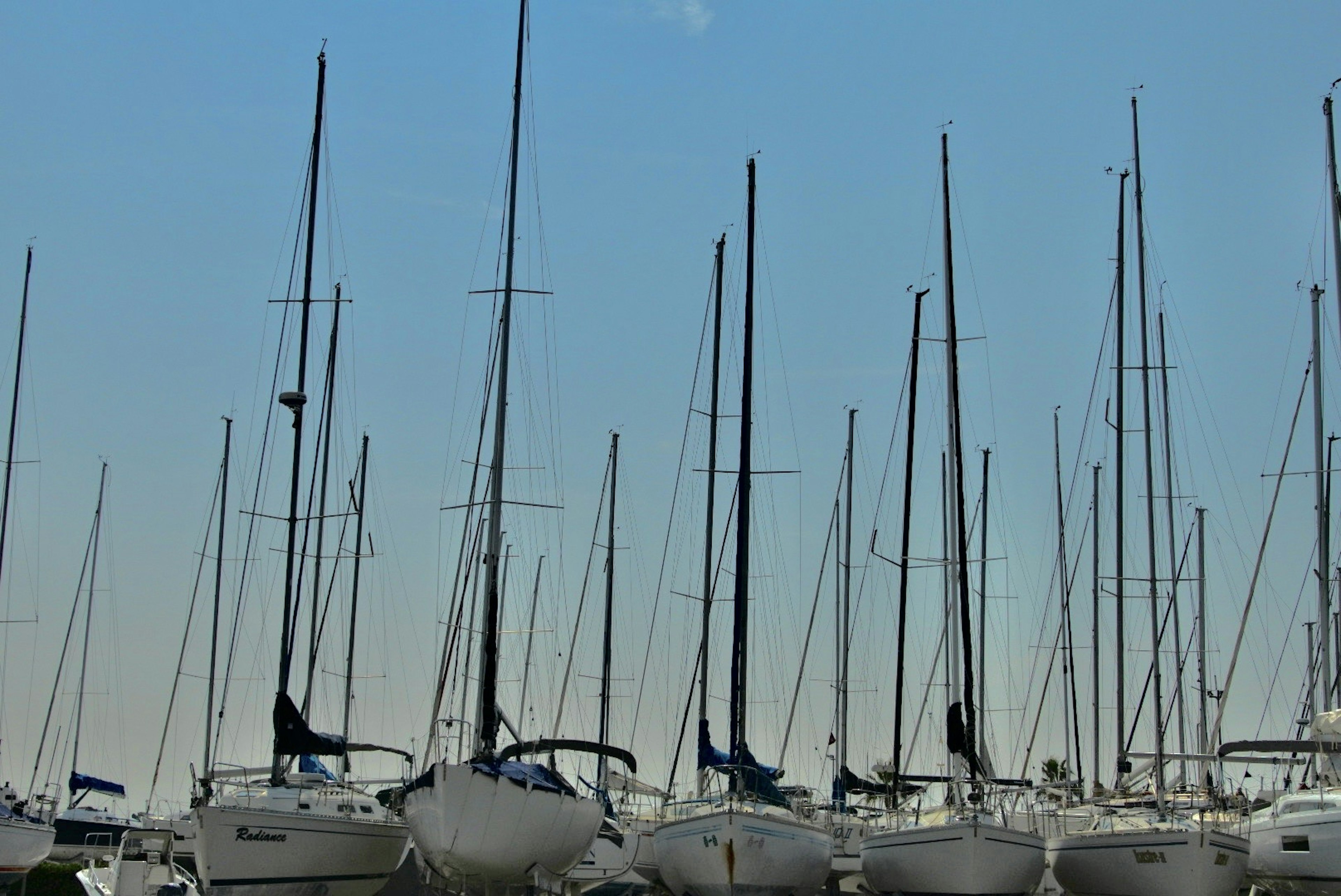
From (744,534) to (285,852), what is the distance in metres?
11.3

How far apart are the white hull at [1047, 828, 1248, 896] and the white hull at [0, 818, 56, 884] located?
22807mm

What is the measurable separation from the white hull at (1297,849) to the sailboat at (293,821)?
55.9 ft

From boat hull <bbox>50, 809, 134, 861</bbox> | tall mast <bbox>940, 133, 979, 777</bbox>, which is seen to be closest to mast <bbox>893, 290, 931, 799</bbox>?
tall mast <bbox>940, 133, 979, 777</bbox>

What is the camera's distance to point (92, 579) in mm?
51875

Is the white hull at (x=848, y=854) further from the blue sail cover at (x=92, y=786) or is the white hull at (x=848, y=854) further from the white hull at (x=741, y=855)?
the blue sail cover at (x=92, y=786)

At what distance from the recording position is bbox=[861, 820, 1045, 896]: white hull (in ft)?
89.8

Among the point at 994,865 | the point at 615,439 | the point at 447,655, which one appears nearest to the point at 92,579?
the point at 615,439

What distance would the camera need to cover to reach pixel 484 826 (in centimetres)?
2589

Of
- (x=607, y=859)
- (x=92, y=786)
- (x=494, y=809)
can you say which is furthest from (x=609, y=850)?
(x=92, y=786)

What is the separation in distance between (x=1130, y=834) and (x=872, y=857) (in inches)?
194

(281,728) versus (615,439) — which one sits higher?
(615,439)

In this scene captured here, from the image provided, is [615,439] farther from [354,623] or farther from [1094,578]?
[1094,578]

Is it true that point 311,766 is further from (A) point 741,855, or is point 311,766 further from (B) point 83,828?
(B) point 83,828

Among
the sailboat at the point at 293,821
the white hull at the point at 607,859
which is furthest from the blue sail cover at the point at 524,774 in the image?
the white hull at the point at 607,859
